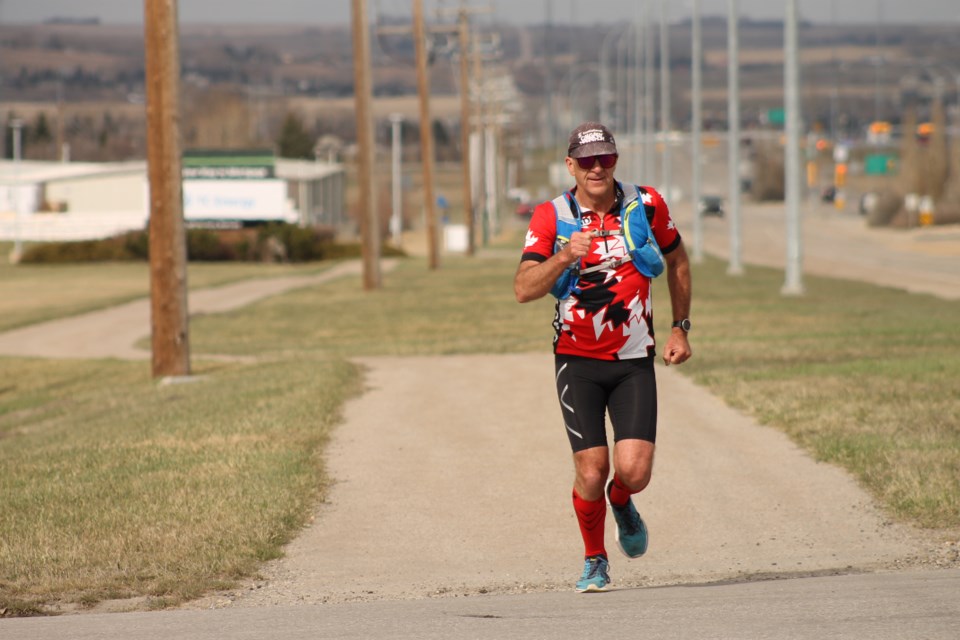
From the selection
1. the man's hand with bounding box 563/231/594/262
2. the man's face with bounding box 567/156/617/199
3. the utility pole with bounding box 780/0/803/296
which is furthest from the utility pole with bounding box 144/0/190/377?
the utility pole with bounding box 780/0/803/296

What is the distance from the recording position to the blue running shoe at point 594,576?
7488 mm

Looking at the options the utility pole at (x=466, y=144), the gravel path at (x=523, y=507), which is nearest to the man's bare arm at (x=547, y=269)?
the gravel path at (x=523, y=507)

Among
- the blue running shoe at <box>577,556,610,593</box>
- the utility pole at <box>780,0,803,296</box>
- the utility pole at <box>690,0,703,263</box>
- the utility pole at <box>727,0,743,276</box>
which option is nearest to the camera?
the blue running shoe at <box>577,556,610,593</box>

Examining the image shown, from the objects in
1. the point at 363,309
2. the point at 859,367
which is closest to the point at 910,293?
the point at 363,309

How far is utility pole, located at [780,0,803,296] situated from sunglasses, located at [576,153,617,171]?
82.3ft

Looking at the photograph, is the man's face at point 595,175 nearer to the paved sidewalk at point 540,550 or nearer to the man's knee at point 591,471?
the man's knee at point 591,471

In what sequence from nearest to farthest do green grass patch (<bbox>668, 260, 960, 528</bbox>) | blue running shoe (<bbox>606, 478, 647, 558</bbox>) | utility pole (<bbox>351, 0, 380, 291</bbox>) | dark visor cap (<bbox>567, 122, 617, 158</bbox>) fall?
dark visor cap (<bbox>567, 122, 617, 158</bbox>)
blue running shoe (<bbox>606, 478, 647, 558</bbox>)
green grass patch (<bbox>668, 260, 960, 528</bbox>)
utility pole (<bbox>351, 0, 380, 291</bbox>)

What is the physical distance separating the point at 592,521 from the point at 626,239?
1344 mm

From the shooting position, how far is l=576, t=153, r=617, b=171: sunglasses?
23.2 feet

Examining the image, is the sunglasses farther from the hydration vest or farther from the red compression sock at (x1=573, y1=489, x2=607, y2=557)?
the red compression sock at (x1=573, y1=489, x2=607, y2=557)

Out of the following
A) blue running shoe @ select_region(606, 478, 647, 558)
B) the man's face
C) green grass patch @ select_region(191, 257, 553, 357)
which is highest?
the man's face

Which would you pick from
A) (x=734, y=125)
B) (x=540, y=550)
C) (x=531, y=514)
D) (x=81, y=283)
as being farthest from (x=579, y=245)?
(x=81, y=283)

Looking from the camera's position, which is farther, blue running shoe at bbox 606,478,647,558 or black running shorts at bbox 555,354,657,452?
blue running shoe at bbox 606,478,647,558

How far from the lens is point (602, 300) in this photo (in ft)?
23.5
